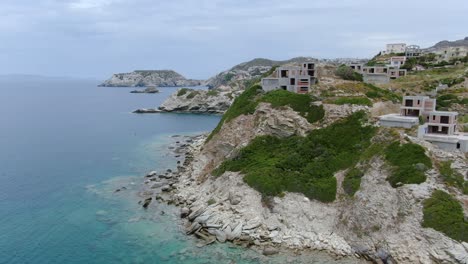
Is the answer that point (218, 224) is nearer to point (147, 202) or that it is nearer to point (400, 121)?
point (147, 202)

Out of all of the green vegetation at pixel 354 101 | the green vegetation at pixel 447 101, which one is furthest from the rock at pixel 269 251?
the green vegetation at pixel 447 101

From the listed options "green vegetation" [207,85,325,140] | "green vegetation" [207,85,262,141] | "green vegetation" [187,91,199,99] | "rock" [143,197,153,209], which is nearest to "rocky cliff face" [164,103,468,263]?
"rock" [143,197,153,209]

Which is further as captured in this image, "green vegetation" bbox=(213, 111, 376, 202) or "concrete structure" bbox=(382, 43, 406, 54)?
"concrete structure" bbox=(382, 43, 406, 54)

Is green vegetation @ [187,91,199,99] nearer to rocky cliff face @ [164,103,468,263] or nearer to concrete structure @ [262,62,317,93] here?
concrete structure @ [262,62,317,93]

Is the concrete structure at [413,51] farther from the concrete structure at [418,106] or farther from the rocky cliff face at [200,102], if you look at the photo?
the concrete structure at [418,106]

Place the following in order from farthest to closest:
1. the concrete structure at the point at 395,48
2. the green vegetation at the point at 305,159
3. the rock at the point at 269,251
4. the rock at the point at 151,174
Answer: the concrete structure at the point at 395,48 → the rock at the point at 151,174 → the green vegetation at the point at 305,159 → the rock at the point at 269,251

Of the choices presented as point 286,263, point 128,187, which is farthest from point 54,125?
point 286,263
